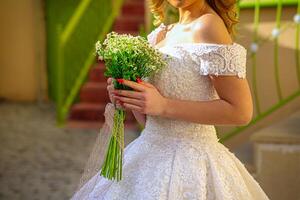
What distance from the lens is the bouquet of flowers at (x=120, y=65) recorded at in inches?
60.7

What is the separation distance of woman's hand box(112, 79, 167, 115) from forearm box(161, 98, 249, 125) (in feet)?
0.09

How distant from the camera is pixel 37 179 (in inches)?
179

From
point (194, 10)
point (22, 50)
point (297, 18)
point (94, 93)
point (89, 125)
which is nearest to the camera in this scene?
point (194, 10)

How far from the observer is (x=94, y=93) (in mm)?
7141

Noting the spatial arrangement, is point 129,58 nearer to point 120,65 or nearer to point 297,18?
point 120,65

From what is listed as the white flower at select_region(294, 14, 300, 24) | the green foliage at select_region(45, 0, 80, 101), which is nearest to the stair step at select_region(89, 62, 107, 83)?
the green foliage at select_region(45, 0, 80, 101)

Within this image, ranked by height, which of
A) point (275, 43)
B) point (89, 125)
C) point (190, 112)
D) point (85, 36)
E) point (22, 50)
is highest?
point (190, 112)

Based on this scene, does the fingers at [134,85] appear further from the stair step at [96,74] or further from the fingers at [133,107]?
the stair step at [96,74]

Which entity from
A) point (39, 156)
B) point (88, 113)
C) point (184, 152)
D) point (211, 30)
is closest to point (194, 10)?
point (211, 30)

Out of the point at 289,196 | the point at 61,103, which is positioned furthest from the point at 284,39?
the point at 61,103

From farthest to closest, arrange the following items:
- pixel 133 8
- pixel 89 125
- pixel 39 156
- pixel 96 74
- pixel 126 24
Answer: pixel 133 8 → pixel 126 24 → pixel 96 74 → pixel 89 125 → pixel 39 156

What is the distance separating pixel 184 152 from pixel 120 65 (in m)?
0.38

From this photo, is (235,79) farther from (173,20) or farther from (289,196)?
(173,20)

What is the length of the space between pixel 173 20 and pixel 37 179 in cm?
184
